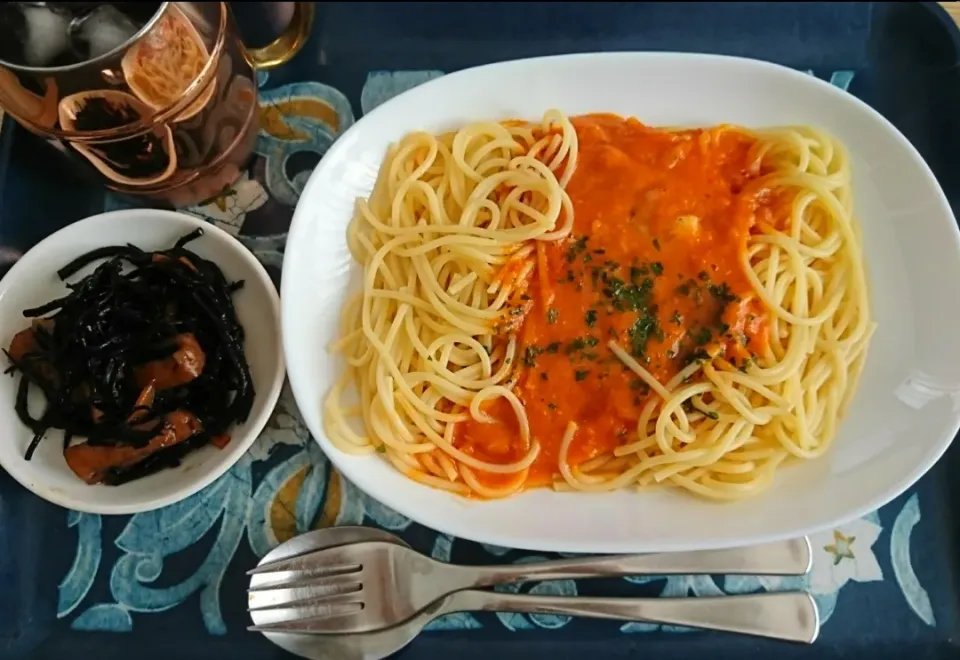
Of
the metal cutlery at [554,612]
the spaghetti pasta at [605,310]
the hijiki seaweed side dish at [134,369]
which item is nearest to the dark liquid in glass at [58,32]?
the hijiki seaweed side dish at [134,369]

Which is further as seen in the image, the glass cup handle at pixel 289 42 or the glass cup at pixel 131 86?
the glass cup handle at pixel 289 42

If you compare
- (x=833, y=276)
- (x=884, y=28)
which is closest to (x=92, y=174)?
(x=833, y=276)

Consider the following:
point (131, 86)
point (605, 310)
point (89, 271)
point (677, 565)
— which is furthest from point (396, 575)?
point (131, 86)

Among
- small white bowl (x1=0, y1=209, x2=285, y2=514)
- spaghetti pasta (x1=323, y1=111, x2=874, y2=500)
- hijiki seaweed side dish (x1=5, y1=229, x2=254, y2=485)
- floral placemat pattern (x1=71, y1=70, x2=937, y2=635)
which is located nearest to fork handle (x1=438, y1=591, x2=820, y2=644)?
floral placemat pattern (x1=71, y1=70, x2=937, y2=635)

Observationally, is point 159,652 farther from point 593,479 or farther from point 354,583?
point 593,479

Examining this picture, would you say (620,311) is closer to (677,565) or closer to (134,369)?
(677,565)

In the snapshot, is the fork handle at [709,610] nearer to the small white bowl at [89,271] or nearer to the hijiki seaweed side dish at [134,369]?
the small white bowl at [89,271]
